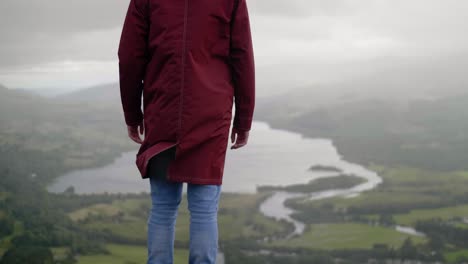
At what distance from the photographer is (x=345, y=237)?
27.0 m

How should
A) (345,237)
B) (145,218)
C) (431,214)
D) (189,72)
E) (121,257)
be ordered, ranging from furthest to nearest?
(431,214) < (345,237) < (145,218) < (121,257) < (189,72)

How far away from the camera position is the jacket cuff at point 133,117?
109 inches

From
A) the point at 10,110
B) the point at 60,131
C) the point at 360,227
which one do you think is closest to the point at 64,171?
the point at 60,131

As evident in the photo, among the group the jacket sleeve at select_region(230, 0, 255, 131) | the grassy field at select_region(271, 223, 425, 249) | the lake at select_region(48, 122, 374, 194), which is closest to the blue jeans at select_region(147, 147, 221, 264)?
the jacket sleeve at select_region(230, 0, 255, 131)

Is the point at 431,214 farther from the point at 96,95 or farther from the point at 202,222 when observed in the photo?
the point at 202,222

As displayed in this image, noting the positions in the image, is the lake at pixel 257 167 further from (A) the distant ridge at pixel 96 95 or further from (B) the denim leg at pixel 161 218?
(B) the denim leg at pixel 161 218

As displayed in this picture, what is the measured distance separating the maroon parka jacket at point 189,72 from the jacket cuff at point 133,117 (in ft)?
0.57

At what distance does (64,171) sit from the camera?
933 inches

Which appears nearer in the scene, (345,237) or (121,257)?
(121,257)

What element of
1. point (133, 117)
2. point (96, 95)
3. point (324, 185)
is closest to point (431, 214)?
point (324, 185)

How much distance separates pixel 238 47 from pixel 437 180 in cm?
3946

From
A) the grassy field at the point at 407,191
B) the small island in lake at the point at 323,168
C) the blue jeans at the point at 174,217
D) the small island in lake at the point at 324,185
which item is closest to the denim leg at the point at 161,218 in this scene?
the blue jeans at the point at 174,217

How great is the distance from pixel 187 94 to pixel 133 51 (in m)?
0.37

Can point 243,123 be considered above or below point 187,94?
below
